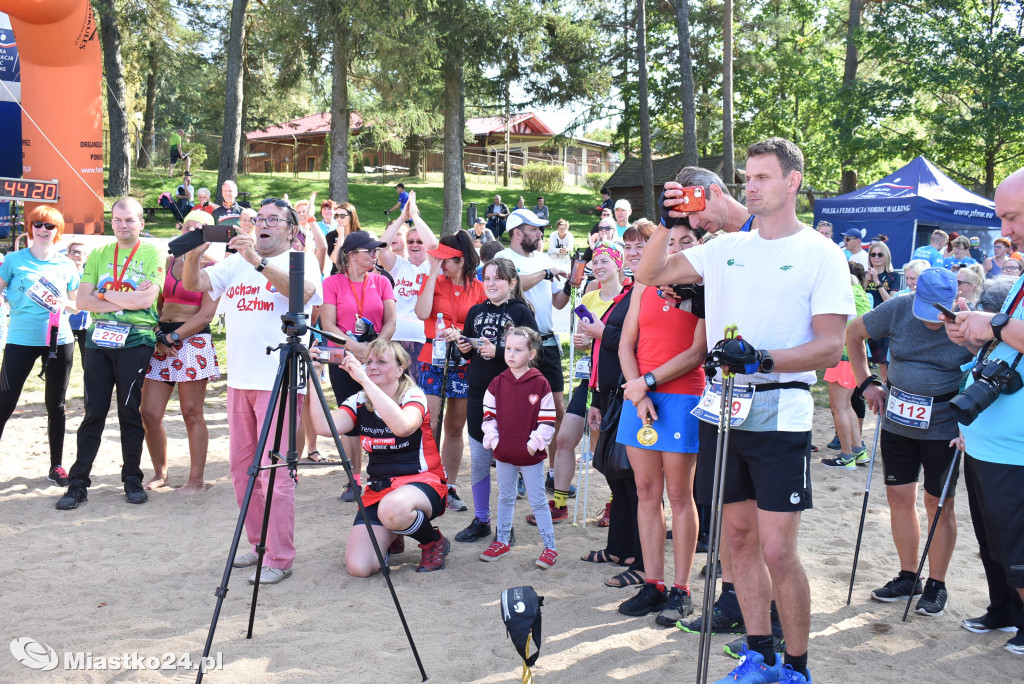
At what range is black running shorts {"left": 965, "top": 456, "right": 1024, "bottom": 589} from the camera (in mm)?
3215

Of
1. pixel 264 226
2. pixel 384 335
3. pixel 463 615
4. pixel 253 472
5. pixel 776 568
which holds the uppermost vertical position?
→ pixel 264 226

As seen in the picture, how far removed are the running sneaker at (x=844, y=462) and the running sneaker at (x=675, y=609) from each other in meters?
3.73

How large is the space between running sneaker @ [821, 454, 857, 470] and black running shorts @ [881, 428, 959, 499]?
118 inches

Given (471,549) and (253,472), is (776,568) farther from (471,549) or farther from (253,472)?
(471,549)

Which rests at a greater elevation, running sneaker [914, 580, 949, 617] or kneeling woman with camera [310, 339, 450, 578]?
kneeling woman with camera [310, 339, 450, 578]

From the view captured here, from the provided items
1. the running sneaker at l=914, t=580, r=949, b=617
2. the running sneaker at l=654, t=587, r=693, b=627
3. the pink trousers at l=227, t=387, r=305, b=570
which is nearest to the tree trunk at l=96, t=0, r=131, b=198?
the pink trousers at l=227, t=387, r=305, b=570

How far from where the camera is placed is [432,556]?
4.84 meters

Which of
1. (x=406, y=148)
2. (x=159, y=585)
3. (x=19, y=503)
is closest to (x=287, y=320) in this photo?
(x=159, y=585)

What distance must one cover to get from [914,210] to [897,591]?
580 inches

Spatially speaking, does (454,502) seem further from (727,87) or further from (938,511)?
(727,87)

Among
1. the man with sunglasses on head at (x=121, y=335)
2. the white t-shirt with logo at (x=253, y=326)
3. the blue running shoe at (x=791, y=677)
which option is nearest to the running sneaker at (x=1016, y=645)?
the blue running shoe at (x=791, y=677)

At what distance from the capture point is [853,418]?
24.3 ft

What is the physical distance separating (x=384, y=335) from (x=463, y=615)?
91.0 inches

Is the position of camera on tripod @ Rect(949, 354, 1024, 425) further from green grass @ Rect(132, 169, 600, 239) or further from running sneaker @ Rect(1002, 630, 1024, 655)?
green grass @ Rect(132, 169, 600, 239)
